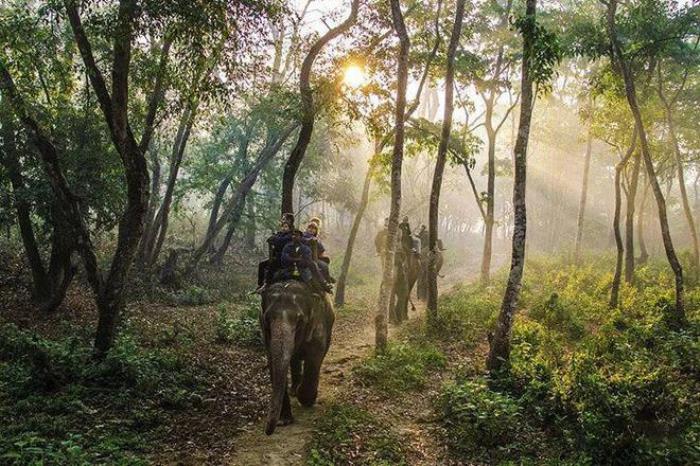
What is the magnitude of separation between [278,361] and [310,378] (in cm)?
163

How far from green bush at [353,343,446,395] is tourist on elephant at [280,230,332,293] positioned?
253 cm

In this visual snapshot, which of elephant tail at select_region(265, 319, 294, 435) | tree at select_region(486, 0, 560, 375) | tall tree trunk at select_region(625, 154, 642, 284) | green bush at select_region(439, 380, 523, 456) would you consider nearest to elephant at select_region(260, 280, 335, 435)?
elephant tail at select_region(265, 319, 294, 435)

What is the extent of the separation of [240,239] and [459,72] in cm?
1827

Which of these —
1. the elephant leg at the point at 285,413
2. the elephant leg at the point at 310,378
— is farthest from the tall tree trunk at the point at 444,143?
the elephant leg at the point at 285,413

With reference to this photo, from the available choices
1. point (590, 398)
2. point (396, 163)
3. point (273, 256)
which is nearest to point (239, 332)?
point (273, 256)

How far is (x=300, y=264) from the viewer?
8875 millimetres

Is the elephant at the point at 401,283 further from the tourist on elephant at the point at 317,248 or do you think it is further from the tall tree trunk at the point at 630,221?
the tall tree trunk at the point at 630,221

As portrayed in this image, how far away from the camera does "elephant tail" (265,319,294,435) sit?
7.12m

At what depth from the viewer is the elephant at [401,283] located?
16.5 meters

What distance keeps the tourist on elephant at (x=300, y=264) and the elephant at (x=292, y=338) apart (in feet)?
0.64

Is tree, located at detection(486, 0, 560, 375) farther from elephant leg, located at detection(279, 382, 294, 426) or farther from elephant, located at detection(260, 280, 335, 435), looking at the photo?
elephant leg, located at detection(279, 382, 294, 426)

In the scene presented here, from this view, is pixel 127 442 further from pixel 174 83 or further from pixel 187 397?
pixel 174 83

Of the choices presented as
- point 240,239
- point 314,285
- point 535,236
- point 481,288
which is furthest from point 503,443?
point 535,236

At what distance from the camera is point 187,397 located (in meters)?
8.63
